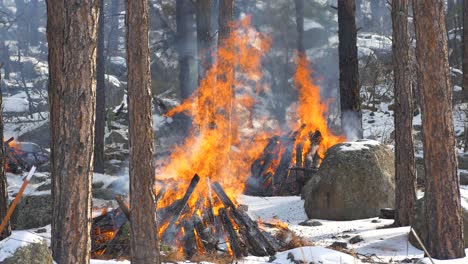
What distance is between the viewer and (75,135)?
234 inches

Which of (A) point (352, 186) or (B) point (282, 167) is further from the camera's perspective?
(B) point (282, 167)

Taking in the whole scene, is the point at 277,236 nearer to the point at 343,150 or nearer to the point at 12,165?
the point at 343,150

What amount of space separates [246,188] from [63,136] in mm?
9622

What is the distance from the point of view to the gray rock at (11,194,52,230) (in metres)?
11.8

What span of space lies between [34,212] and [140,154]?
546cm

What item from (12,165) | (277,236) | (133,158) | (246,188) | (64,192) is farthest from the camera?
(12,165)

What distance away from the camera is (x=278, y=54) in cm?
2658

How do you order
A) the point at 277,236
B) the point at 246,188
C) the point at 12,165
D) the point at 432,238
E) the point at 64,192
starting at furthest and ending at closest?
the point at 12,165
the point at 246,188
the point at 277,236
the point at 432,238
the point at 64,192

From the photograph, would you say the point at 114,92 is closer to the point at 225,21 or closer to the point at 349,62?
the point at 225,21

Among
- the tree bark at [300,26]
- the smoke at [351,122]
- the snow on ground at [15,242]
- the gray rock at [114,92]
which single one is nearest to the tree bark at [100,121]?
the smoke at [351,122]

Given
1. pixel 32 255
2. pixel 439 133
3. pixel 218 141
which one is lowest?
pixel 32 255

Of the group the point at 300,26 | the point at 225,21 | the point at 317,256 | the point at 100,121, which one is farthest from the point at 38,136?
the point at 317,256

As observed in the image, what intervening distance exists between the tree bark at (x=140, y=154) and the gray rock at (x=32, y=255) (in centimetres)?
293

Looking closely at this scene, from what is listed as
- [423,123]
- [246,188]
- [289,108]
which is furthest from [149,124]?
[289,108]
